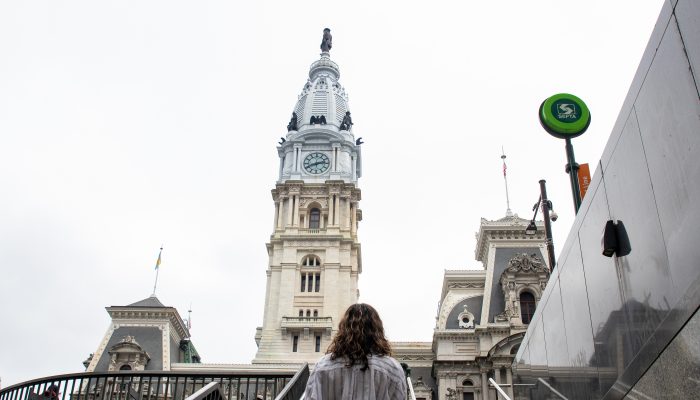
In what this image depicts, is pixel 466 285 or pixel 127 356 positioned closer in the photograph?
pixel 466 285

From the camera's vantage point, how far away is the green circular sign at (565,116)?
14531 millimetres

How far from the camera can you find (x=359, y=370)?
5.45 metres

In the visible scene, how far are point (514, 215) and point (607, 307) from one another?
4903cm

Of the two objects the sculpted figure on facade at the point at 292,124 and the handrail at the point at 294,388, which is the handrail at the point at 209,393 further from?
the sculpted figure on facade at the point at 292,124

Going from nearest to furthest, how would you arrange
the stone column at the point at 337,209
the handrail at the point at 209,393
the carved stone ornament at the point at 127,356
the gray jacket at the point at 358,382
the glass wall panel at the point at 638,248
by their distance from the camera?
the gray jacket at the point at 358,382
the handrail at the point at 209,393
the glass wall panel at the point at 638,248
the carved stone ornament at the point at 127,356
the stone column at the point at 337,209

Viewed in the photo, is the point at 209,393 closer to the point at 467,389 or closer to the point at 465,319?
the point at 467,389

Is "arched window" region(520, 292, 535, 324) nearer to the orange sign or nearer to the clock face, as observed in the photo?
the clock face

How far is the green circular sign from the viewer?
47.7ft

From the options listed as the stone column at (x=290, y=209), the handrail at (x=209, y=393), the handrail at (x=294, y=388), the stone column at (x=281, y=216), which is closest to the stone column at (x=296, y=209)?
the stone column at (x=290, y=209)

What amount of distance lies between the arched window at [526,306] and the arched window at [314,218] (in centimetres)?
2277

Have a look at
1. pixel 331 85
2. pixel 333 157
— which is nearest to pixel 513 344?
pixel 333 157

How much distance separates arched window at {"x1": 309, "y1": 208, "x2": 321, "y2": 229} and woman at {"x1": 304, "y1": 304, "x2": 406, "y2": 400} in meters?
60.0

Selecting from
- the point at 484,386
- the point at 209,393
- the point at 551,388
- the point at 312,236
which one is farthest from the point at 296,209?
the point at 209,393

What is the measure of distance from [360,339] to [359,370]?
0.78ft
